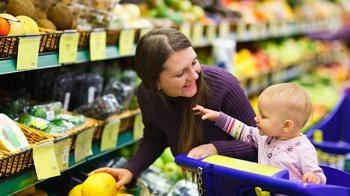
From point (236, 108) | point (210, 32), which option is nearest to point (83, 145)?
point (236, 108)

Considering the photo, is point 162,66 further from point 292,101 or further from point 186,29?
point 186,29

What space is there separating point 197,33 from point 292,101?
1.66 meters

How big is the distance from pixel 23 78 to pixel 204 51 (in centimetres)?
198

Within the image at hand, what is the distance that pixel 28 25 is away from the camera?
1.87m

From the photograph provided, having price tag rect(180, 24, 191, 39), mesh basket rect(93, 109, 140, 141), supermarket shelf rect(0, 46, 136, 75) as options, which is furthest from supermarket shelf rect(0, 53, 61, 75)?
price tag rect(180, 24, 191, 39)

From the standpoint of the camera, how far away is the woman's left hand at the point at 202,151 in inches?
69.8

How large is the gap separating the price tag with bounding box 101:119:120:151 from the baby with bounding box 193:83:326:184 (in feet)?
2.60

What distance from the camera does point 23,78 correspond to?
232 centimetres

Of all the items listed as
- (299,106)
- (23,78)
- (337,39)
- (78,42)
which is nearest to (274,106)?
(299,106)

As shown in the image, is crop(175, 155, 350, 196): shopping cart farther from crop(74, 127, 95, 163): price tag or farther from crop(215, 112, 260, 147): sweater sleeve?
crop(74, 127, 95, 163): price tag

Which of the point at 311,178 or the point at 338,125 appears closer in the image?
the point at 311,178

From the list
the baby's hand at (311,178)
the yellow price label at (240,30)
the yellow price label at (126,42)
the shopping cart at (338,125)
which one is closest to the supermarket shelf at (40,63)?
the yellow price label at (126,42)

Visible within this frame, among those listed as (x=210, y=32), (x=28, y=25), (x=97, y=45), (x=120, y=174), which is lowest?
(x=120, y=174)

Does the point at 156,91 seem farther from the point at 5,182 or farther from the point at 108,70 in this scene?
the point at 108,70
